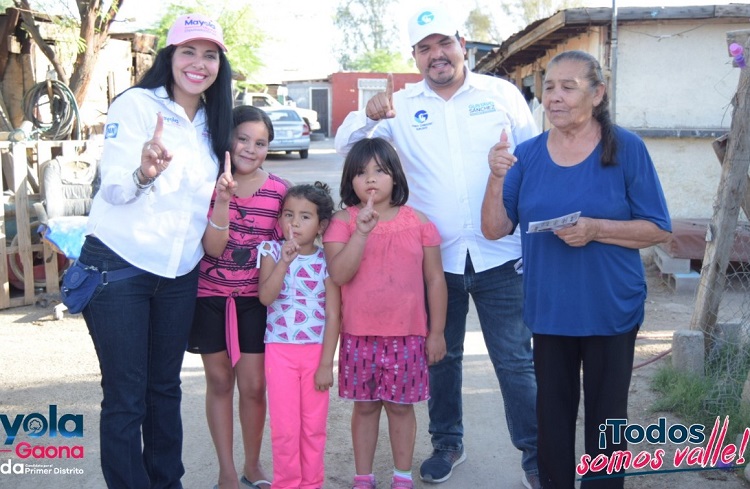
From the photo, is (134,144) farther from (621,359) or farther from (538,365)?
(621,359)

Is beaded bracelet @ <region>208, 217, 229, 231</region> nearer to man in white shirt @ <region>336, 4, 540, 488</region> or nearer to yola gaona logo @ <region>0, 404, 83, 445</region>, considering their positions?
man in white shirt @ <region>336, 4, 540, 488</region>

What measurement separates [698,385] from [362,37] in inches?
2432

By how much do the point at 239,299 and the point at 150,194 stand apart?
70 centimetres

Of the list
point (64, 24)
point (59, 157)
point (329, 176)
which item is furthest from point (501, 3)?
point (59, 157)

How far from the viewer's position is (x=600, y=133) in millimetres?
2895

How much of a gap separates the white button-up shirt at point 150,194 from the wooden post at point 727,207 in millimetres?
3369

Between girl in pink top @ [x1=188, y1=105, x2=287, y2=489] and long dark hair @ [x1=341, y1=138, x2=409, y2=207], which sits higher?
long dark hair @ [x1=341, y1=138, x2=409, y2=207]

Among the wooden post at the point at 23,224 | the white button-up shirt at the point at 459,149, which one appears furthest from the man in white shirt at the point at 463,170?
the wooden post at the point at 23,224

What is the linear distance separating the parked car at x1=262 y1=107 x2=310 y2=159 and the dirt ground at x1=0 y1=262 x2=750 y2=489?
52.2 feet

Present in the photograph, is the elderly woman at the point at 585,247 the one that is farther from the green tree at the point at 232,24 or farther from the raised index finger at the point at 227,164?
the green tree at the point at 232,24

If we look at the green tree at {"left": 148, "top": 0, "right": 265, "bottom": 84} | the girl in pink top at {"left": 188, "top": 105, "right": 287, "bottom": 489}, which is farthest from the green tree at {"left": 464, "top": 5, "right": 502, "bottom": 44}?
the girl in pink top at {"left": 188, "top": 105, "right": 287, "bottom": 489}

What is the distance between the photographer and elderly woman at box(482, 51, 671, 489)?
2818 millimetres

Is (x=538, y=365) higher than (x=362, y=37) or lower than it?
lower

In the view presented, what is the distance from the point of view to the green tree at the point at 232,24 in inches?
911
